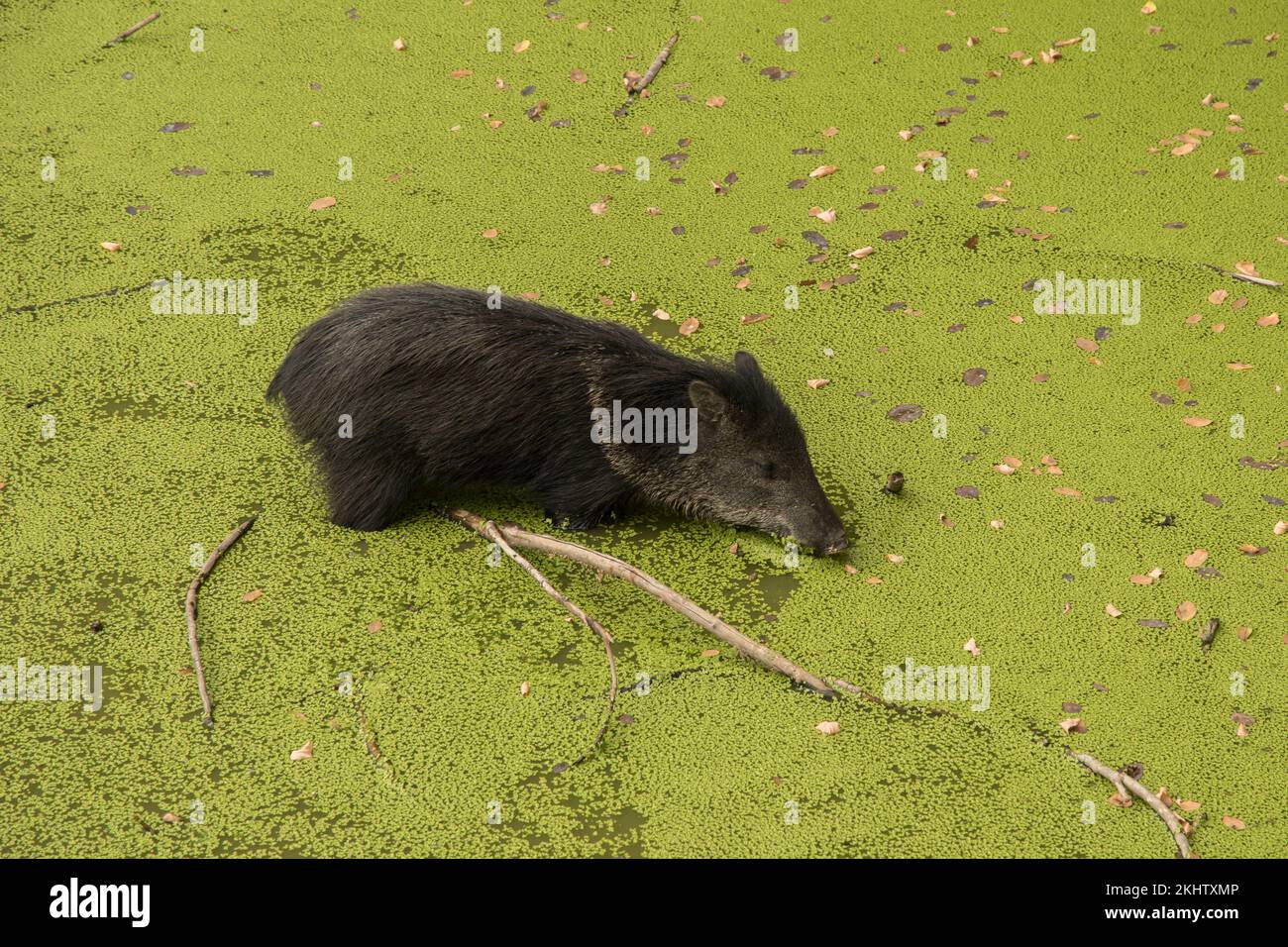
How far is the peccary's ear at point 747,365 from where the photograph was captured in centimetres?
418

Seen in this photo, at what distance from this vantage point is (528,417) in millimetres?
4172

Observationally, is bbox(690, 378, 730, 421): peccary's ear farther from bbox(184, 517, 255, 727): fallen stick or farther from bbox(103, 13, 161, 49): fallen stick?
bbox(103, 13, 161, 49): fallen stick

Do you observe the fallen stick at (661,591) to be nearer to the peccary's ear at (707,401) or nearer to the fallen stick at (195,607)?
the peccary's ear at (707,401)

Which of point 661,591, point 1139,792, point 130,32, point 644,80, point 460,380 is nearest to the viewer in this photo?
point 1139,792

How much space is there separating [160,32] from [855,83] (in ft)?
10.9

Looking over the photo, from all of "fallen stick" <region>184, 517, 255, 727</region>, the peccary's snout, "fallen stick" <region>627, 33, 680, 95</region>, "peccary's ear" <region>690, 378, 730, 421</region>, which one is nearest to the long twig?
"fallen stick" <region>627, 33, 680, 95</region>

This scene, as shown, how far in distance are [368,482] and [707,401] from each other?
3.41ft

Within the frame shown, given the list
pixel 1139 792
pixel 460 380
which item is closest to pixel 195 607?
pixel 460 380

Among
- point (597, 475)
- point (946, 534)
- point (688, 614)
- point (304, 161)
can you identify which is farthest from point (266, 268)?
point (946, 534)

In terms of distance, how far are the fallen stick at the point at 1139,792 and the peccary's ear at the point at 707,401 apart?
1.39m

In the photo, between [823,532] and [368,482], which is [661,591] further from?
[368,482]

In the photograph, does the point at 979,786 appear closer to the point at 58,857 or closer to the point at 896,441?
the point at 896,441

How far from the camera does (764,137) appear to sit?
6000 millimetres

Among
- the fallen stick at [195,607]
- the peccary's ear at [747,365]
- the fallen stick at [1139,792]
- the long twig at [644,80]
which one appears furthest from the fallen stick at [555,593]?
the long twig at [644,80]
